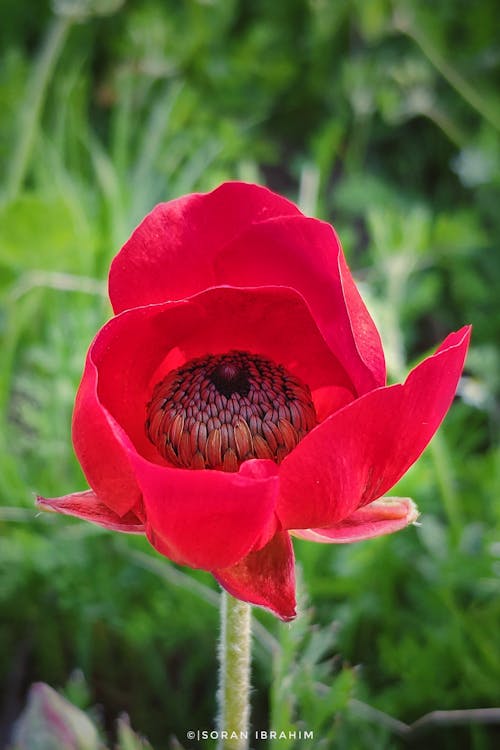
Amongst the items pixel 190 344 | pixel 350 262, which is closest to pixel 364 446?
pixel 190 344

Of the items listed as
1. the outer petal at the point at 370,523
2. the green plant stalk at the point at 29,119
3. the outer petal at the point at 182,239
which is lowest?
the outer petal at the point at 370,523

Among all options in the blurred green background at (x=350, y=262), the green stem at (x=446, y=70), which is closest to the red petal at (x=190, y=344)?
the blurred green background at (x=350, y=262)

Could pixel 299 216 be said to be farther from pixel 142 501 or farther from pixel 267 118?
pixel 267 118

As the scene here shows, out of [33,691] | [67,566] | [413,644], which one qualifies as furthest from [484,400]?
[33,691]

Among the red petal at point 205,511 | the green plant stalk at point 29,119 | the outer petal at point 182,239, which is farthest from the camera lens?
the green plant stalk at point 29,119

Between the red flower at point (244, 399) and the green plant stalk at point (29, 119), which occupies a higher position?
the green plant stalk at point (29, 119)

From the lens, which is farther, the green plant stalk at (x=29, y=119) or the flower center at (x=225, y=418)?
the green plant stalk at (x=29, y=119)

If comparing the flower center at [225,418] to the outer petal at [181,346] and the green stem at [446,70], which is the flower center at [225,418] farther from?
the green stem at [446,70]

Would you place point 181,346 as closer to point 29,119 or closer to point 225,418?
point 225,418
